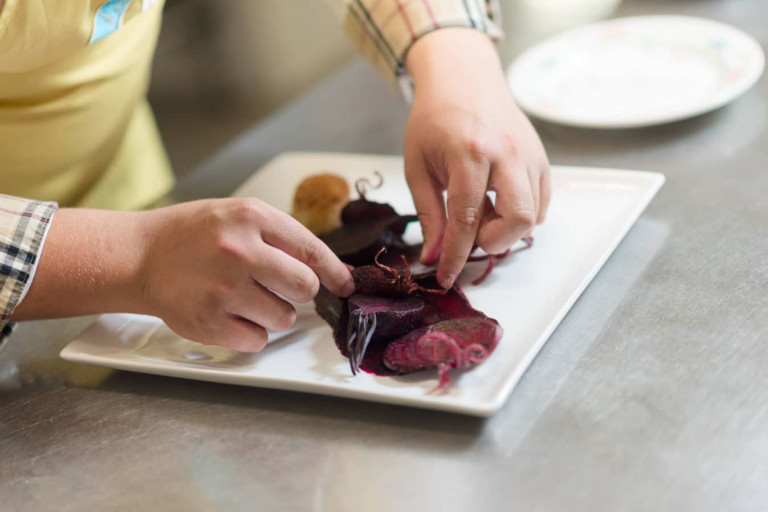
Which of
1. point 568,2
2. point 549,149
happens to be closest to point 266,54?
point 568,2

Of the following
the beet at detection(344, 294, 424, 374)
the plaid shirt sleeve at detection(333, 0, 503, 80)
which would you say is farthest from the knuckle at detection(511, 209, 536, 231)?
the plaid shirt sleeve at detection(333, 0, 503, 80)

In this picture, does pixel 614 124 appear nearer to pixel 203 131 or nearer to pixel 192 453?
pixel 192 453

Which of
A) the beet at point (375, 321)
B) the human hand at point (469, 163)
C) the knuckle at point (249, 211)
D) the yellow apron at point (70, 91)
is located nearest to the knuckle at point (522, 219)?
the human hand at point (469, 163)

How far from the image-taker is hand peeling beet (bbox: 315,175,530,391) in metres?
0.57

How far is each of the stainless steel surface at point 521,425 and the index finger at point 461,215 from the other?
0.34 feet

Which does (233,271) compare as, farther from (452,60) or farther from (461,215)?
(452,60)

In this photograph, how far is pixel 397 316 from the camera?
60 centimetres

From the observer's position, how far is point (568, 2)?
1382mm

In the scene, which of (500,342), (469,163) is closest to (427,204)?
(469,163)

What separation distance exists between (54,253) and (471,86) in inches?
15.8

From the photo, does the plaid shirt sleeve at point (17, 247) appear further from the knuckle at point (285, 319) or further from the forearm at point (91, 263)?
the knuckle at point (285, 319)

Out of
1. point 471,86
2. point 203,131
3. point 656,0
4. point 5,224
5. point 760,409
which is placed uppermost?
point 5,224

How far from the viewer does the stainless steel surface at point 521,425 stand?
18.9 inches

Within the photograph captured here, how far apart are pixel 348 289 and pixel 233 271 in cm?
10
